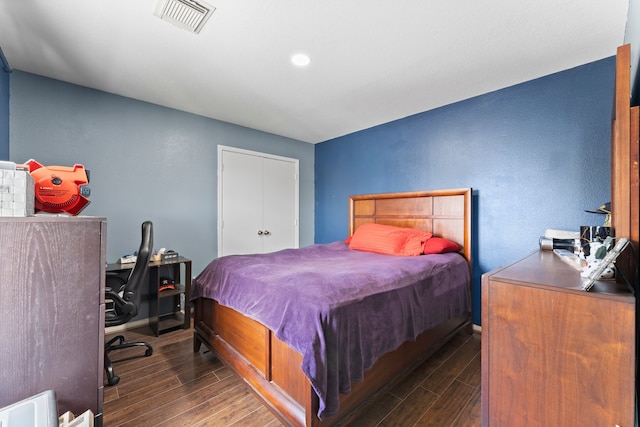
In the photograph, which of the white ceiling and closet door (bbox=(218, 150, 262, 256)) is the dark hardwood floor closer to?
closet door (bbox=(218, 150, 262, 256))

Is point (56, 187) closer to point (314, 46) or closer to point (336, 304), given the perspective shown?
point (336, 304)

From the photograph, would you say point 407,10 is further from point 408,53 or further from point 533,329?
point 533,329

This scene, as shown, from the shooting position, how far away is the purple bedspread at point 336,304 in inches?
50.2

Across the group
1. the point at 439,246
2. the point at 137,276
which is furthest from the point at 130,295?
the point at 439,246

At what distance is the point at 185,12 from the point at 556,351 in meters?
2.42

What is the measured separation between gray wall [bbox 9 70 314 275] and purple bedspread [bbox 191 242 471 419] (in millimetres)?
1191

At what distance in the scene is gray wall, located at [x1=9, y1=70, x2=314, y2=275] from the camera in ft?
7.90

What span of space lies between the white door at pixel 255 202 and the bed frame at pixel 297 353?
4.80ft

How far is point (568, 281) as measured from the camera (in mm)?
943

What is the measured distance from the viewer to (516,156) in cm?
254

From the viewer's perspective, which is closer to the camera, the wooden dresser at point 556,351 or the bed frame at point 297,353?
the wooden dresser at point 556,351

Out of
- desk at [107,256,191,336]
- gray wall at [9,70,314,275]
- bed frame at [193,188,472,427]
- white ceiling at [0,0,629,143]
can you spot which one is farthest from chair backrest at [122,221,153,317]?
white ceiling at [0,0,629,143]

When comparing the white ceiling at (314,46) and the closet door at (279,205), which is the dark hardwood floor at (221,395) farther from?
the white ceiling at (314,46)

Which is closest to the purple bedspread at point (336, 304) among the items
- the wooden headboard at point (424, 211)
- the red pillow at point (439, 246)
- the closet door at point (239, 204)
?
the red pillow at point (439, 246)
